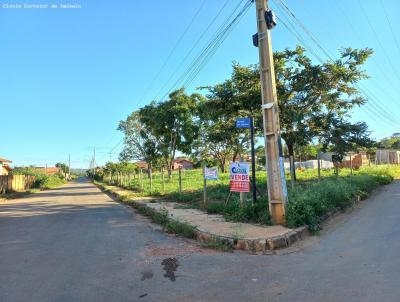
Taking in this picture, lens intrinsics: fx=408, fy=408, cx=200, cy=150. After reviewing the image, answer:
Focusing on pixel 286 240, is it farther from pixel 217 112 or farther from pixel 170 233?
pixel 217 112

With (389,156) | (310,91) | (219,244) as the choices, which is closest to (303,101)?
(310,91)

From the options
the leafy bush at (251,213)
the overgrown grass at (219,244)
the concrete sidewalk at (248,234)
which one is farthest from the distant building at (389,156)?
the overgrown grass at (219,244)

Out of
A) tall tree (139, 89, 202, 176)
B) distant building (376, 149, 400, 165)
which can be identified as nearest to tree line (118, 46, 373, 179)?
tall tree (139, 89, 202, 176)

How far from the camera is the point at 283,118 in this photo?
20609 millimetres

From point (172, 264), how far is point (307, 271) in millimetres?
2320

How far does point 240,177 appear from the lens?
38.0ft

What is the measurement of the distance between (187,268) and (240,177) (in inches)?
196

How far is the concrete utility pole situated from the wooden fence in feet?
97.5

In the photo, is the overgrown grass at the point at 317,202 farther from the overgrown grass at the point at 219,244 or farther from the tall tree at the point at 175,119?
the tall tree at the point at 175,119

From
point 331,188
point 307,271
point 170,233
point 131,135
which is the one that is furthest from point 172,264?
point 131,135

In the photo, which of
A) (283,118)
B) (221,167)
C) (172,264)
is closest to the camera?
(172,264)

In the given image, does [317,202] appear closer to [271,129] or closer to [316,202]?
[316,202]

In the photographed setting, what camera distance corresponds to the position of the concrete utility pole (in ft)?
33.3

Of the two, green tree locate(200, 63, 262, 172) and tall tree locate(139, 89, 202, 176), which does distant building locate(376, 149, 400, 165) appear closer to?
tall tree locate(139, 89, 202, 176)
